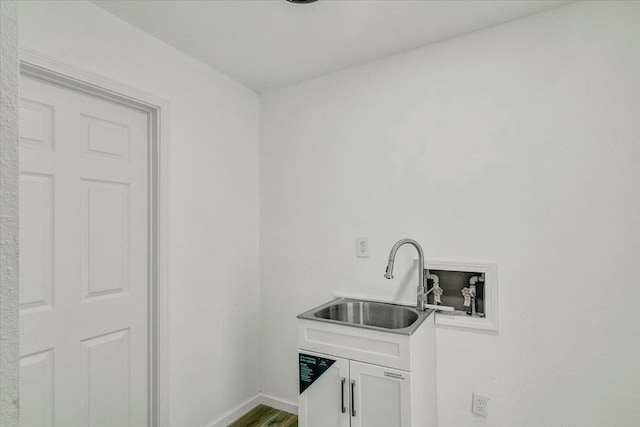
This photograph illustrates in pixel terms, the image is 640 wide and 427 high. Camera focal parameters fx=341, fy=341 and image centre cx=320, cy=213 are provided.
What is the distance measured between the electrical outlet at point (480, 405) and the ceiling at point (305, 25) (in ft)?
6.62

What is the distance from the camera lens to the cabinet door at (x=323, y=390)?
1663 mm

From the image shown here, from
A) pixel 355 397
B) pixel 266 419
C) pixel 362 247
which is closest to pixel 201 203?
pixel 362 247

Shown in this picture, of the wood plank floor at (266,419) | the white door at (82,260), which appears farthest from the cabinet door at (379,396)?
the white door at (82,260)

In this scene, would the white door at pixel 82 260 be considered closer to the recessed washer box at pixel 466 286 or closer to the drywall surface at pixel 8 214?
the drywall surface at pixel 8 214

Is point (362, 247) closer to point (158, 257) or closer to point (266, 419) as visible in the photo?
point (158, 257)

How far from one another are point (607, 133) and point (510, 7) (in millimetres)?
774

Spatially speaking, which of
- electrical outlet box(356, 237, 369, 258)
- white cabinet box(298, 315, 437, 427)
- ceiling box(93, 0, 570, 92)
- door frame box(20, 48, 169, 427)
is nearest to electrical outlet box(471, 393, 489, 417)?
white cabinet box(298, 315, 437, 427)

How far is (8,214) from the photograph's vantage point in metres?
0.36

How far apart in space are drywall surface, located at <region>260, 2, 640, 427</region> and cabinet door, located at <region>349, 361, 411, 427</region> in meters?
0.54

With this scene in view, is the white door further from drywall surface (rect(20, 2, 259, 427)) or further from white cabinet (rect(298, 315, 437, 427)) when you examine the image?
white cabinet (rect(298, 315, 437, 427))

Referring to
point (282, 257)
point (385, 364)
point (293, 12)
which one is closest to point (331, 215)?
point (282, 257)

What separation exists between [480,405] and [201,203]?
199 centimetres

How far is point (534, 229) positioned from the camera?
1.75 metres

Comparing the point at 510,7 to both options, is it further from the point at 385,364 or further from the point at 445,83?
the point at 385,364
